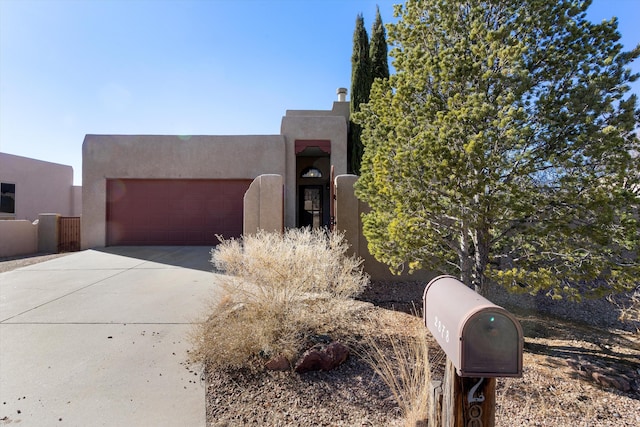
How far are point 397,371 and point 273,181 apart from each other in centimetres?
540

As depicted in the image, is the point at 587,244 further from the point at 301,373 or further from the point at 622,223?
the point at 301,373

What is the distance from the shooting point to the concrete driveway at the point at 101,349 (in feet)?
9.95

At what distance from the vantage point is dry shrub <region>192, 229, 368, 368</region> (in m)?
3.81

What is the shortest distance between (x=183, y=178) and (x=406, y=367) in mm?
11329

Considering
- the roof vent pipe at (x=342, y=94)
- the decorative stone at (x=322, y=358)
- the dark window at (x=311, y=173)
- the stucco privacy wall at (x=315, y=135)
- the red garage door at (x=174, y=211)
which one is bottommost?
the decorative stone at (x=322, y=358)

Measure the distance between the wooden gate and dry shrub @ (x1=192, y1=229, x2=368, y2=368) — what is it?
11988mm

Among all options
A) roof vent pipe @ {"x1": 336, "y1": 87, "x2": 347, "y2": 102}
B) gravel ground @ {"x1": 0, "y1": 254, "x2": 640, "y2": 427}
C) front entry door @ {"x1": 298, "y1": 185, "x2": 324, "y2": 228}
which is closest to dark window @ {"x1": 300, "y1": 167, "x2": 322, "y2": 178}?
front entry door @ {"x1": 298, "y1": 185, "x2": 324, "y2": 228}

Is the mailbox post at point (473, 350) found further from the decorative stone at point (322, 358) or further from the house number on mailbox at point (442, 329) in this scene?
the decorative stone at point (322, 358)

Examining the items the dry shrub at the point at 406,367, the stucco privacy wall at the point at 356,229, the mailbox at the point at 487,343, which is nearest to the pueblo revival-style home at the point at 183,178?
the stucco privacy wall at the point at 356,229

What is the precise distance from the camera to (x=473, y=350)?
4.84ft

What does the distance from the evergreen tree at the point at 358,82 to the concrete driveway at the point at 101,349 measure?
7420 millimetres

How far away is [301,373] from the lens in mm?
3609

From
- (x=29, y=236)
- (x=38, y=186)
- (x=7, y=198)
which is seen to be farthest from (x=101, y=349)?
(x=38, y=186)

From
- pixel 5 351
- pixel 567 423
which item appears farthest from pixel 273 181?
pixel 567 423
